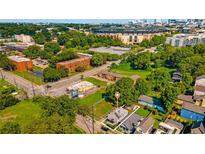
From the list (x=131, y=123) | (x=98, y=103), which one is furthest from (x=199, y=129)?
(x=98, y=103)

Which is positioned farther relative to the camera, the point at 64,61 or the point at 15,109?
the point at 64,61

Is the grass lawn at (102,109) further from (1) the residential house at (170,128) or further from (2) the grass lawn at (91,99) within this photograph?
(1) the residential house at (170,128)

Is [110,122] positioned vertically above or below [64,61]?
below

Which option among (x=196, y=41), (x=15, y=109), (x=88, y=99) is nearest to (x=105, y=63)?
(x=88, y=99)

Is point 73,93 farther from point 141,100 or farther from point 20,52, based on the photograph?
point 20,52

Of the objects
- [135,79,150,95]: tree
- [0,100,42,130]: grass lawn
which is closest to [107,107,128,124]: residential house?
[135,79,150,95]: tree

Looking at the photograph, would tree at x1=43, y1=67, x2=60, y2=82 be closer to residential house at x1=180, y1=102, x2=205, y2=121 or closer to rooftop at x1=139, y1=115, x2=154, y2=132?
rooftop at x1=139, y1=115, x2=154, y2=132

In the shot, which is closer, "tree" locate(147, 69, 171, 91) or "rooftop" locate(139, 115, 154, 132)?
"rooftop" locate(139, 115, 154, 132)
